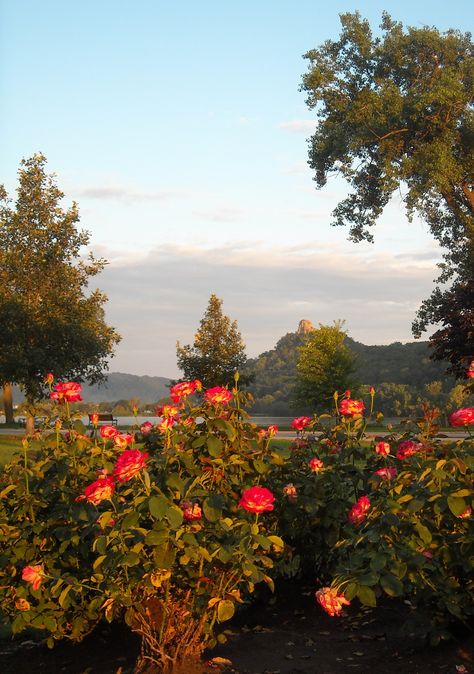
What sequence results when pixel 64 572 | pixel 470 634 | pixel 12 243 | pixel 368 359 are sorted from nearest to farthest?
1. pixel 470 634
2. pixel 64 572
3. pixel 12 243
4. pixel 368 359

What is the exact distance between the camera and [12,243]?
29.1 metres

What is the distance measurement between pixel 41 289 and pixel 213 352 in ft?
43.7

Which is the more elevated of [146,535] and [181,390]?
[181,390]

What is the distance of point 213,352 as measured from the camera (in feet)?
132

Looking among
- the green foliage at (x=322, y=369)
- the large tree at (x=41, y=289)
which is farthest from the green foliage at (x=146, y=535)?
the green foliage at (x=322, y=369)

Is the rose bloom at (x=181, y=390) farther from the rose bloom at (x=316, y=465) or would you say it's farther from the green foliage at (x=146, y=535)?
the rose bloom at (x=316, y=465)

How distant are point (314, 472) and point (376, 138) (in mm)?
25855

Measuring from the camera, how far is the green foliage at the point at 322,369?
34719 millimetres

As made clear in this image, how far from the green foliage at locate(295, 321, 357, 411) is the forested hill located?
52.7ft

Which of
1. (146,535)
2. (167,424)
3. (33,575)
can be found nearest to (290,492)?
(167,424)

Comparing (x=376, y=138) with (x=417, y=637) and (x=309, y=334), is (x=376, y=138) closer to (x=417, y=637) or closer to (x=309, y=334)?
(x=309, y=334)

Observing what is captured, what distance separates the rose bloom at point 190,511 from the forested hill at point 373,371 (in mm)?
47566

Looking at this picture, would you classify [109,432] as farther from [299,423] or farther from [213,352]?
[213,352]

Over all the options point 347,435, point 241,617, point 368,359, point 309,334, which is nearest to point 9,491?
point 241,617
